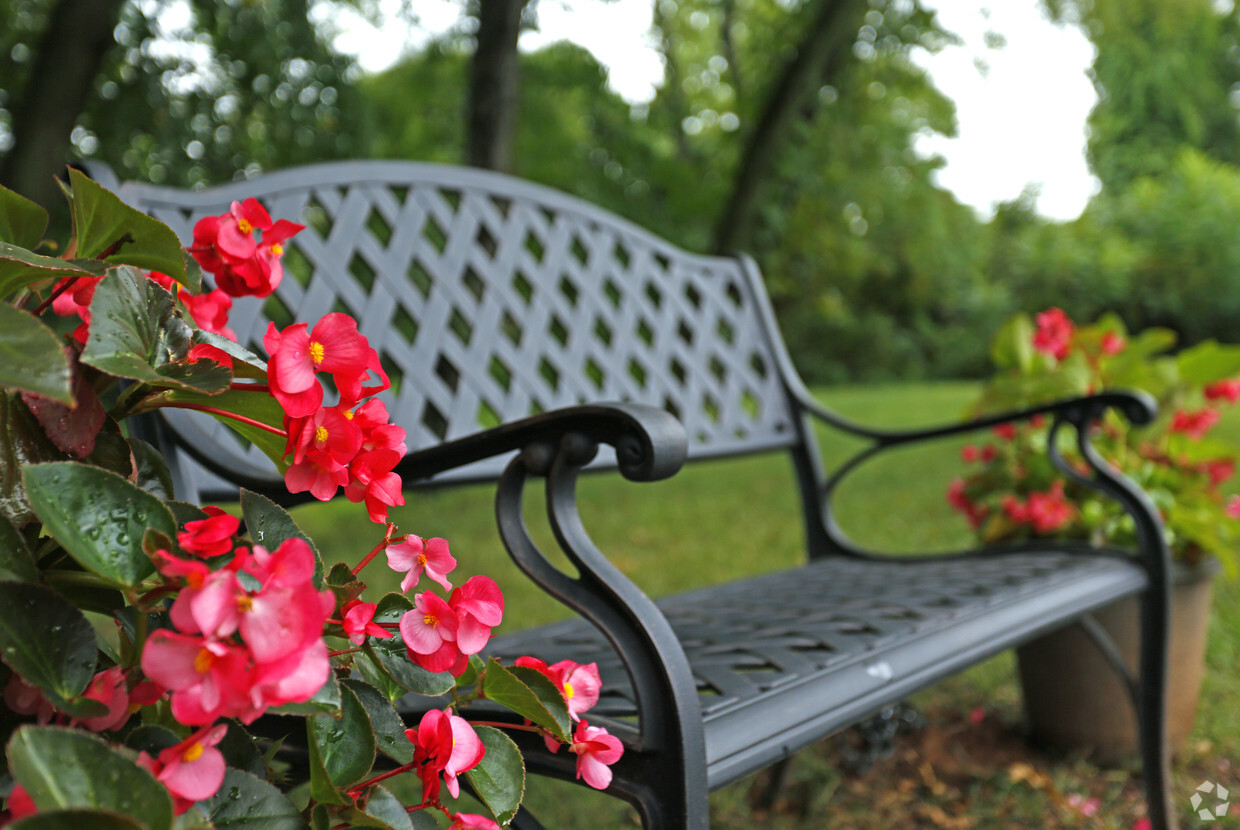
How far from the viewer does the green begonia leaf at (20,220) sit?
501 mm

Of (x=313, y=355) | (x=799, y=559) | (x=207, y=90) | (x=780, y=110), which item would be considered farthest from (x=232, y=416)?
(x=780, y=110)

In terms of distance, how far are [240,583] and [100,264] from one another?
217mm

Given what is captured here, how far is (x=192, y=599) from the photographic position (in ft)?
1.11

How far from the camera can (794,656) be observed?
33.1 inches

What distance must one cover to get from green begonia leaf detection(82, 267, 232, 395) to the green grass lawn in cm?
65

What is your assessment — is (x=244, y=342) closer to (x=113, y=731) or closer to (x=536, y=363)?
(x=536, y=363)

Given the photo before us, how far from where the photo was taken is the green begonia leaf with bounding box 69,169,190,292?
483 mm

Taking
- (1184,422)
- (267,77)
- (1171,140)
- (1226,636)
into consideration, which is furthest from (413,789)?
(1171,140)

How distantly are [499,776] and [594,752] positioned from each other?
0.29 feet

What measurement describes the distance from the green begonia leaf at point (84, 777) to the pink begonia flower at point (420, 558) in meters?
0.20

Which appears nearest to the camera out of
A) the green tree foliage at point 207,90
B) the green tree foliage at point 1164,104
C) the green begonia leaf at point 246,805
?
the green begonia leaf at point 246,805

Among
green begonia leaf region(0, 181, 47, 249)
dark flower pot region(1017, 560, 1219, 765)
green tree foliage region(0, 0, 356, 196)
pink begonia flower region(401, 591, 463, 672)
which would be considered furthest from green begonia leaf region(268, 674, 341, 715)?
green tree foliage region(0, 0, 356, 196)

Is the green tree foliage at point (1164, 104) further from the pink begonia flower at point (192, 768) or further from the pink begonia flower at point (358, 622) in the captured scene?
the pink begonia flower at point (192, 768)

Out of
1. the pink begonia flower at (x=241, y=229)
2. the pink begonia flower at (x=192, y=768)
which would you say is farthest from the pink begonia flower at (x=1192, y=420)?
the pink begonia flower at (x=192, y=768)
